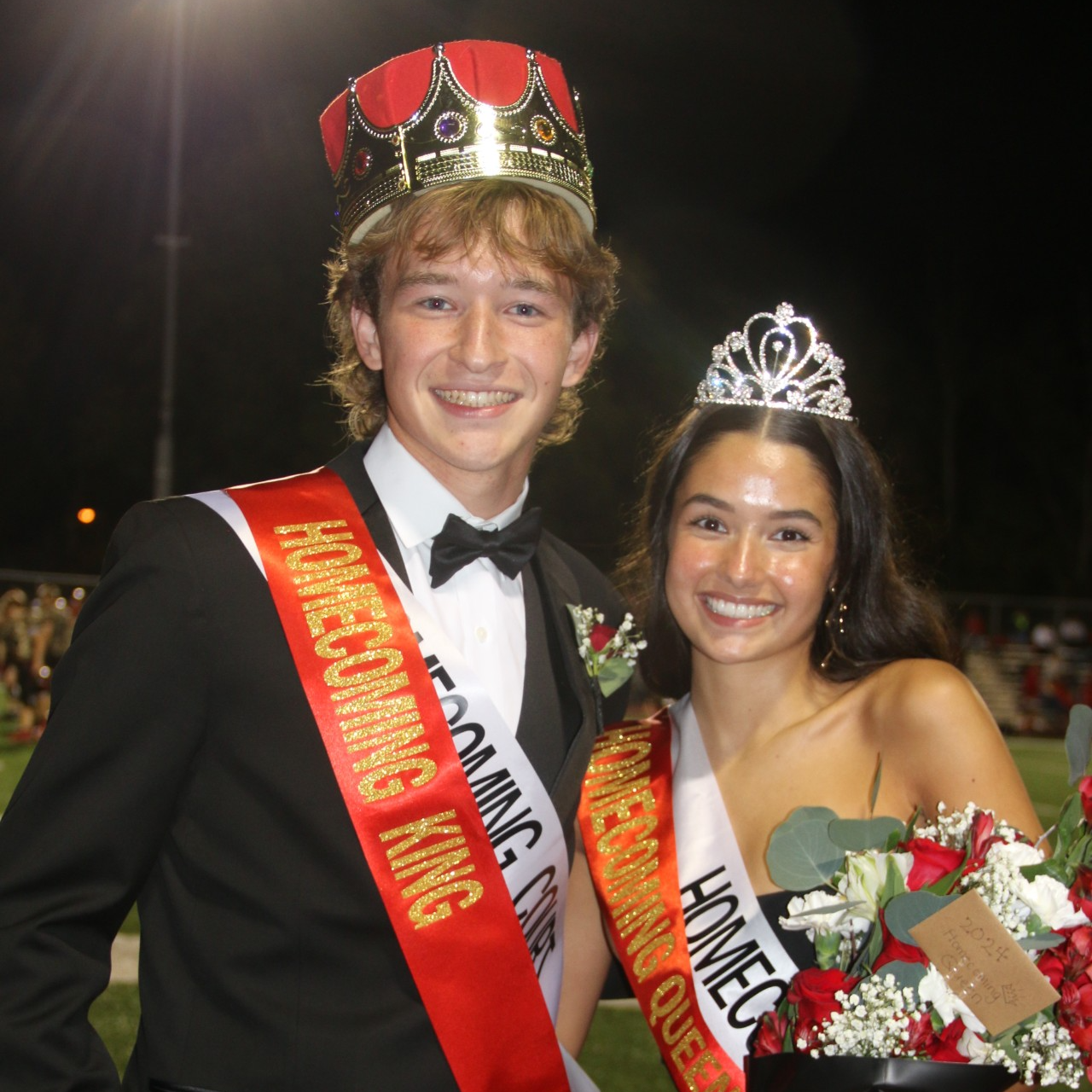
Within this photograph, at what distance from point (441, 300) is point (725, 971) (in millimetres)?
1494

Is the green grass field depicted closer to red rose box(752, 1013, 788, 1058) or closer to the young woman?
the young woman

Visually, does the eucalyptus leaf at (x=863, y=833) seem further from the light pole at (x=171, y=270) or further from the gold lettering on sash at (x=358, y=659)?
the light pole at (x=171, y=270)

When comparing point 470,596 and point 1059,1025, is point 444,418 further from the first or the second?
point 1059,1025

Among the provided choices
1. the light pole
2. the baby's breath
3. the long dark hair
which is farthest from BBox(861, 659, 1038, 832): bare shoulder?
the light pole

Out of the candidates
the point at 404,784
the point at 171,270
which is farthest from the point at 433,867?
the point at 171,270

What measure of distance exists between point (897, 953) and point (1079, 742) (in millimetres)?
458

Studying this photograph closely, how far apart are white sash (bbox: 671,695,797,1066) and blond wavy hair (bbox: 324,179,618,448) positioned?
1.12 m

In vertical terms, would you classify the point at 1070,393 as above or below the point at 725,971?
above

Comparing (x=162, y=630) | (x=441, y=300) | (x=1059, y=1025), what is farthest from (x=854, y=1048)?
(x=441, y=300)

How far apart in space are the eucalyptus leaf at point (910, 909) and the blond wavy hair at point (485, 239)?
3.88 feet

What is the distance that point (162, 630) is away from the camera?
159 centimetres

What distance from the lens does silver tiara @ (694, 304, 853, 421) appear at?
2.66m

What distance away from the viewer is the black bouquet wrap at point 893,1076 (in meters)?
1.62

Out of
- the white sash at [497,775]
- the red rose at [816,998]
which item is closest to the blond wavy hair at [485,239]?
the white sash at [497,775]
